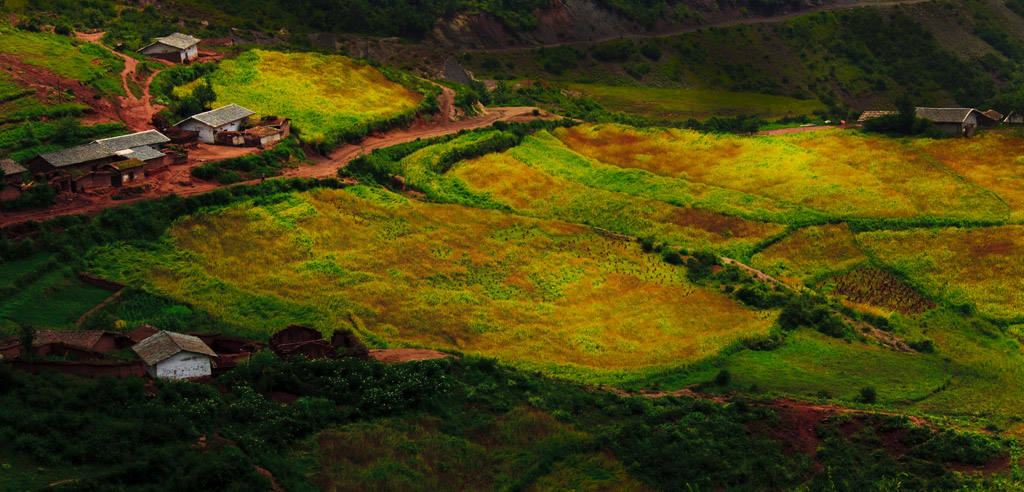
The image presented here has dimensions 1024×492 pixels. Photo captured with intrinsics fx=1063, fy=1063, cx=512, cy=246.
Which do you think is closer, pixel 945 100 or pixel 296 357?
pixel 296 357

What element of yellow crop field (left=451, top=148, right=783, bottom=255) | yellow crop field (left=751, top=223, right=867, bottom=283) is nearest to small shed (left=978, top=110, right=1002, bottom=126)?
yellow crop field (left=751, top=223, right=867, bottom=283)

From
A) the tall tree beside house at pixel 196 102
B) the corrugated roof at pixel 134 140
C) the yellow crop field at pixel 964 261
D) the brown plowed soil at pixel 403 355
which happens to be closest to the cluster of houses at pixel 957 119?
the yellow crop field at pixel 964 261

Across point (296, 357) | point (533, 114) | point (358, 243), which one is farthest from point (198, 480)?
point (533, 114)

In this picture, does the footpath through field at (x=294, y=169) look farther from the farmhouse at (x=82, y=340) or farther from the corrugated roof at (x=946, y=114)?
the corrugated roof at (x=946, y=114)

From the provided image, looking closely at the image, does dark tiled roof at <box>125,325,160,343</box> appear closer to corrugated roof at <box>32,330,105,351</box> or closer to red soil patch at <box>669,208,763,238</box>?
corrugated roof at <box>32,330,105,351</box>

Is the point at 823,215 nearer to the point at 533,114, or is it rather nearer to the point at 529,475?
the point at 533,114
